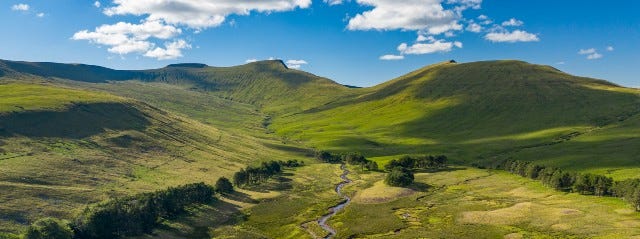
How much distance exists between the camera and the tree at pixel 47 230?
79875mm

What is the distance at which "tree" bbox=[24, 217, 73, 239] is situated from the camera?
3145 inches

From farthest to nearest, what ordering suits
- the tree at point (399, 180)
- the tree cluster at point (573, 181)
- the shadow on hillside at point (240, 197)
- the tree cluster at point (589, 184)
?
1. the tree at point (399, 180)
2. the shadow on hillside at point (240, 197)
3. the tree cluster at point (573, 181)
4. the tree cluster at point (589, 184)

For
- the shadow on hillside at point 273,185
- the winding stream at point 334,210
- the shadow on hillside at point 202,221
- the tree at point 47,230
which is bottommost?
the shadow on hillside at point 202,221

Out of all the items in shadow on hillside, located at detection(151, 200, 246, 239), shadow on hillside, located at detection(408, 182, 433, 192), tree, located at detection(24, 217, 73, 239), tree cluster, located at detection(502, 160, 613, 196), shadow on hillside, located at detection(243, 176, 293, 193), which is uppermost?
tree cluster, located at detection(502, 160, 613, 196)

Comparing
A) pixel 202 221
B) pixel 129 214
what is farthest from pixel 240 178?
pixel 129 214

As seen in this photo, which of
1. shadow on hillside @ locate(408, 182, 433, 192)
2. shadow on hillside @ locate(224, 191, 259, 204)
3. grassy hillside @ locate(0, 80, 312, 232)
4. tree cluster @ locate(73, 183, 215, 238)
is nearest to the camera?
tree cluster @ locate(73, 183, 215, 238)

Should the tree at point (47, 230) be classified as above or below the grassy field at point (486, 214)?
below

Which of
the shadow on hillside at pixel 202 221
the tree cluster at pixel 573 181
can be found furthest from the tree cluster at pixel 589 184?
the shadow on hillside at pixel 202 221

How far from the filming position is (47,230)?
81.6m

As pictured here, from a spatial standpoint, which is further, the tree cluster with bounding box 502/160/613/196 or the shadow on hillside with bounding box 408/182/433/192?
the shadow on hillside with bounding box 408/182/433/192

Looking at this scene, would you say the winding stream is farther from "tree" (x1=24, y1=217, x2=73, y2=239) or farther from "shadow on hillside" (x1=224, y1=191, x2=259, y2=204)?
"tree" (x1=24, y1=217, x2=73, y2=239)

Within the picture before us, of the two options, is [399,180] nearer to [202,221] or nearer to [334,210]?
[334,210]

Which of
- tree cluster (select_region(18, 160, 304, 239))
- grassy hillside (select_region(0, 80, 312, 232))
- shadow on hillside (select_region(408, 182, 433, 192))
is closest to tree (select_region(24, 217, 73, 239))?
tree cluster (select_region(18, 160, 304, 239))

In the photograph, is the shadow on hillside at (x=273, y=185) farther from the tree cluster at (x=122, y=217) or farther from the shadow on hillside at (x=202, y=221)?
the tree cluster at (x=122, y=217)
